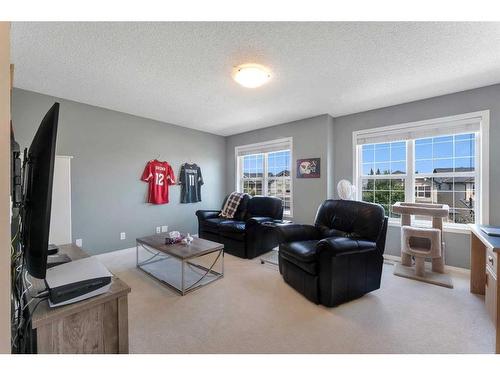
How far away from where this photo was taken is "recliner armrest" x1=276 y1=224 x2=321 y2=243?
2564 millimetres

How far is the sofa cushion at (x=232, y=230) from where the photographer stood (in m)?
3.37

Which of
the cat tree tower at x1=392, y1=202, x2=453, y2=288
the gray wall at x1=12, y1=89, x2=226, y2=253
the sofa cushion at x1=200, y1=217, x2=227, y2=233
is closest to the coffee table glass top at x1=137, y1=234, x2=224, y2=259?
the sofa cushion at x1=200, y1=217, x2=227, y2=233

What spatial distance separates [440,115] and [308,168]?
189 cm

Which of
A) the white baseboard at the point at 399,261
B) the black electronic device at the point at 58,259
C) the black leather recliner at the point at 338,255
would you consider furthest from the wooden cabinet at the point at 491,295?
the black electronic device at the point at 58,259

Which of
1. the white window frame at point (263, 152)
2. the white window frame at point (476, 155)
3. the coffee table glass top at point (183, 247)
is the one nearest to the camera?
the coffee table glass top at point (183, 247)

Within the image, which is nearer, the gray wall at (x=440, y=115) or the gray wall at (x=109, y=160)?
the gray wall at (x=440, y=115)

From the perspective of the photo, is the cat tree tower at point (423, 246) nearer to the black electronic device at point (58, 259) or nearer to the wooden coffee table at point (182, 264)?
the wooden coffee table at point (182, 264)

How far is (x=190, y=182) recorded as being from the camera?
4.57m

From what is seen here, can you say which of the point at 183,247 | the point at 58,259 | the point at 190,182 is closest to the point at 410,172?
the point at 183,247

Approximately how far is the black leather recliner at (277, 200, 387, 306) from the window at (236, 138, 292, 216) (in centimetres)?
165

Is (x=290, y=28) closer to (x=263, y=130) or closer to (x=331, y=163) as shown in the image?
(x=331, y=163)

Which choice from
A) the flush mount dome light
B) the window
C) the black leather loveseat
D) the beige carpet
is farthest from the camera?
the window

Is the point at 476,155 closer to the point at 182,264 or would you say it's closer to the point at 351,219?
the point at 351,219

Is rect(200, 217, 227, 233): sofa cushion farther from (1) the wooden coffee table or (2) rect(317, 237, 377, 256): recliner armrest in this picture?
(2) rect(317, 237, 377, 256): recliner armrest
